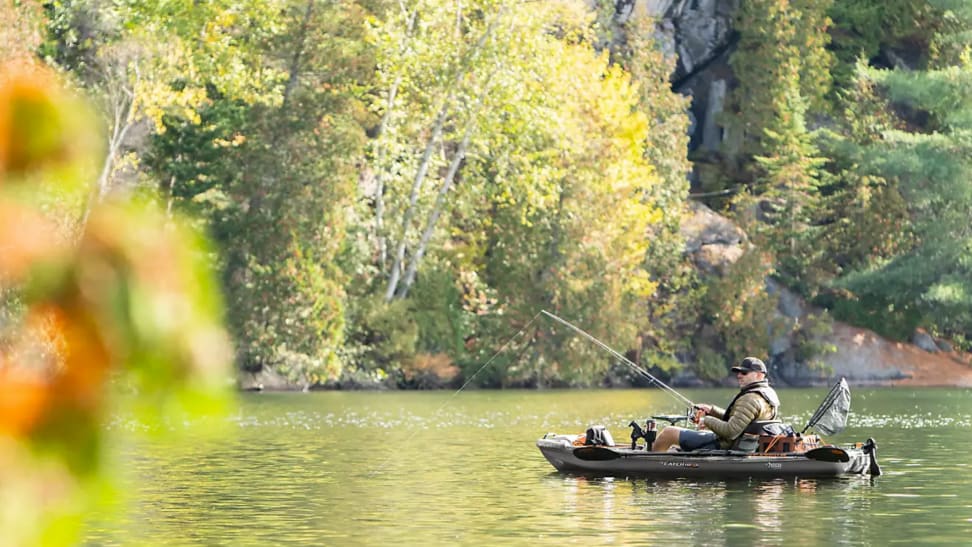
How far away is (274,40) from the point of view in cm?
4778

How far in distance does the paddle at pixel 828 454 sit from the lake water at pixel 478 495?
0.29 meters

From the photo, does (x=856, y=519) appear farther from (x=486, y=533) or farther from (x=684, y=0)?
(x=684, y=0)

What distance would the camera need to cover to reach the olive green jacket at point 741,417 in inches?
776

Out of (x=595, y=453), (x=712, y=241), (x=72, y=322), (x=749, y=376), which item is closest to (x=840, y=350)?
(x=712, y=241)

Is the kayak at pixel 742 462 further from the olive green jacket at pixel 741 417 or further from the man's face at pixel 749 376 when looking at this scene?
the man's face at pixel 749 376

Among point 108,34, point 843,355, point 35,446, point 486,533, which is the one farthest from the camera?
point 843,355

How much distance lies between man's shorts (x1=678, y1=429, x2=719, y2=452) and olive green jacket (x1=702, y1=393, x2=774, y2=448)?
0.50m

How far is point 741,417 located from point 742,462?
514mm

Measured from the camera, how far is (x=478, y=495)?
17969mm

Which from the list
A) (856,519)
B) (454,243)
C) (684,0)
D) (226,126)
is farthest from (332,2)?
(856,519)

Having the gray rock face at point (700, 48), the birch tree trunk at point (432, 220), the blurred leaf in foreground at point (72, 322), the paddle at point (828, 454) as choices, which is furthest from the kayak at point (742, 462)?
the gray rock face at point (700, 48)

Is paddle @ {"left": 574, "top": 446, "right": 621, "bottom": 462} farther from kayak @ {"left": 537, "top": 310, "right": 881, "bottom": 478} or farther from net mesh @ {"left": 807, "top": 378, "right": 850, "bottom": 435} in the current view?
net mesh @ {"left": 807, "top": 378, "right": 850, "bottom": 435}

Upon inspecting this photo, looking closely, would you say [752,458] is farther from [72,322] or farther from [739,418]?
[72,322]

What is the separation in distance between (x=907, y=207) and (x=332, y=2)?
2062 cm
